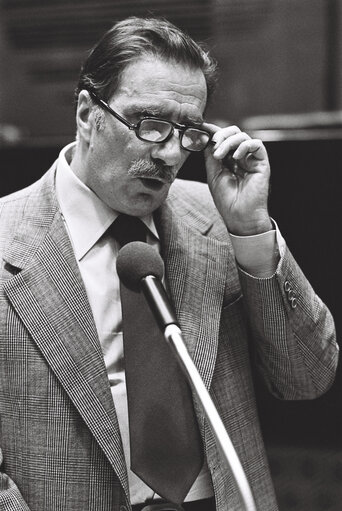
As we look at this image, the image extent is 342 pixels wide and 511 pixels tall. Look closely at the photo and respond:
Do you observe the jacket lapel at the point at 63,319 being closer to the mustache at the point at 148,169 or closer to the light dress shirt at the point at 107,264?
the light dress shirt at the point at 107,264

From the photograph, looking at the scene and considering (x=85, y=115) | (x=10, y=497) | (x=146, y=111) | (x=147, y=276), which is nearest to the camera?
(x=147, y=276)

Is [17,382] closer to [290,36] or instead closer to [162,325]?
[162,325]

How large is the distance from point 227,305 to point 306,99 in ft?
5.67

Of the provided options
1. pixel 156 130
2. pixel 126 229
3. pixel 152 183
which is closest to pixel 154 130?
pixel 156 130

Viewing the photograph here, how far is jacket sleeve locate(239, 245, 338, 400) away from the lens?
154 cm

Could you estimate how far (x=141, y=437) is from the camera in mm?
1412

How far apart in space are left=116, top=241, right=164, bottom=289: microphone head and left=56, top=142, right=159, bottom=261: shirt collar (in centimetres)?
41

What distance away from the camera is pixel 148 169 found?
4.99 feet

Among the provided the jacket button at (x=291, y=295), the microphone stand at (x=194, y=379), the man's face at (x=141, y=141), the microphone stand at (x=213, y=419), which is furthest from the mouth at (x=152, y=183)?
the microphone stand at (x=213, y=419)

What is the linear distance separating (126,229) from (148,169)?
15 centimetres

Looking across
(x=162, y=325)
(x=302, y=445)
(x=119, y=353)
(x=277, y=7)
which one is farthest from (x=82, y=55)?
(x=162, y=325)

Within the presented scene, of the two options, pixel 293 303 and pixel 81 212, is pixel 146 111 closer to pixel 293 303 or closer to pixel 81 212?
pixel 81 212

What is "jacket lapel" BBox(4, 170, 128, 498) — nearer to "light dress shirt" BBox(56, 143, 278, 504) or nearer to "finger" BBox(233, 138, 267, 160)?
"light dress shirt" BBox(56, 143, 278, 504)

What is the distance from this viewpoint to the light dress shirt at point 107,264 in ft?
4.85
